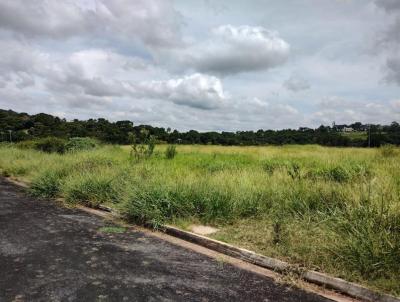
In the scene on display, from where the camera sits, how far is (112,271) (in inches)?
213

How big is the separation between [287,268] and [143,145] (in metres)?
15.6

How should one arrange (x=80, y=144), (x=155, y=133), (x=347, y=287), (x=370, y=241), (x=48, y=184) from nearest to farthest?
(x=347, y=287), (x=370, y=241), (x=48, y=184), (x=80, y=144), (x=155, y=133)

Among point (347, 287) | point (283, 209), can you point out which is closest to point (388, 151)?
point (283, 209)

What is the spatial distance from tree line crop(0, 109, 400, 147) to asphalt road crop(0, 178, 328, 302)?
35534 mm

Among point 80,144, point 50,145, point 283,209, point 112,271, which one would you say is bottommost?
point 112,271

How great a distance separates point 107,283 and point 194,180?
5.10 m

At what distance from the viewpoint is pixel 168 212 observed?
27.7 ft

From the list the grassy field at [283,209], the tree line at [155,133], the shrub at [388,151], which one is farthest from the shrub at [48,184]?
the tree line at [155,133]

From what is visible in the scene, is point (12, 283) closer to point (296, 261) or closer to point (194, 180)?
point (296, 261)

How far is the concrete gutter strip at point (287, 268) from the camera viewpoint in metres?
4.62

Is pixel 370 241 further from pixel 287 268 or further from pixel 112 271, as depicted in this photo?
pixel 112 271

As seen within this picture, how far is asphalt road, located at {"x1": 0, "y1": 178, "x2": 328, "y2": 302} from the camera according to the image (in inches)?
183

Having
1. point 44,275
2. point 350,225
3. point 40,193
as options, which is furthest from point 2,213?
point 350,225

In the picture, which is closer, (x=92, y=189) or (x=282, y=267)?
(x=282, y=267)
